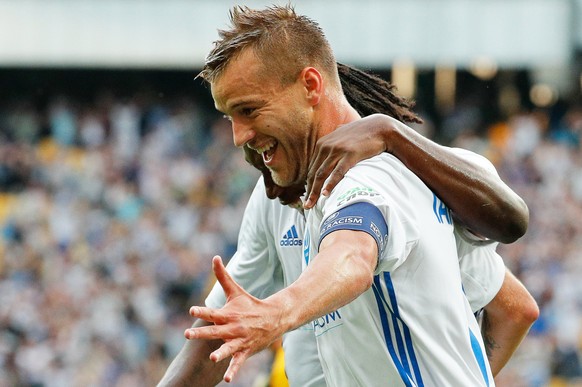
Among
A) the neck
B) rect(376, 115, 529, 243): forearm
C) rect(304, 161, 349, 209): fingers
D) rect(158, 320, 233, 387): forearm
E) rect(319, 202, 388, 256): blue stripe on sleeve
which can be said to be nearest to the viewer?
rect(319, 202, 388, 256): blue stripe on sleeve

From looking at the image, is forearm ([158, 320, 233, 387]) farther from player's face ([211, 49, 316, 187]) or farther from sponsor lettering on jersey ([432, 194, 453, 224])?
sponsor lettering on jersey ([432, 194, 453, 224])

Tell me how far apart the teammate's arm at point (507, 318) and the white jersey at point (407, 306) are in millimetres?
644

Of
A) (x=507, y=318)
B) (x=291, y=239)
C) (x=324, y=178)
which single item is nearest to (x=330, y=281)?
(x=324, y=178)

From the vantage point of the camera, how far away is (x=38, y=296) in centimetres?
1458

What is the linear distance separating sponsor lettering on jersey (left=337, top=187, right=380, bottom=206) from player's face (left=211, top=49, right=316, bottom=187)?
397 mm

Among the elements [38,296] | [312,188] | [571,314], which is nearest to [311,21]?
[312,188]

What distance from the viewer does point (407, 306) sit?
285 centimetres

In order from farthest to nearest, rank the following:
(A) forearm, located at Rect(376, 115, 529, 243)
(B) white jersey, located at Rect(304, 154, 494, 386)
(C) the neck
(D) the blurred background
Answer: (D) the blurred background, (C) the neck, (A) forearm, located at Rect(376, 115, 529, 243), (B) white jersey, located at Rect(304, 154, 494, 386)

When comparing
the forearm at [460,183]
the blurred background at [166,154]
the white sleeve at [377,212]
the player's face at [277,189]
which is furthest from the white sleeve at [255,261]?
the blurred background at [166,154]

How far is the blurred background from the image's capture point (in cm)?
1371

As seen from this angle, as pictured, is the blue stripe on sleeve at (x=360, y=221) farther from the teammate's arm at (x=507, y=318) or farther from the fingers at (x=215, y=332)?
the teammate's arm at (x=507, y=318)

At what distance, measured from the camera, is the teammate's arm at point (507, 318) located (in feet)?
11.9

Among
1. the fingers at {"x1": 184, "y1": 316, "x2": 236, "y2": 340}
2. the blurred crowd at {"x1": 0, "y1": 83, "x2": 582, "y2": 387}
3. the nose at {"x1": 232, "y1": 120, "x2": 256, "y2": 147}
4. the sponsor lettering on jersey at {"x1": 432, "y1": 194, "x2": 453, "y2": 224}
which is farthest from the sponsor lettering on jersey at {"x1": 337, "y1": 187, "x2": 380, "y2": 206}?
the blurred crowd at {"x1": 0, "y1": 83, "x2": 582, "y2": 387}

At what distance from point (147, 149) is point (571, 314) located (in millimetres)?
7219
